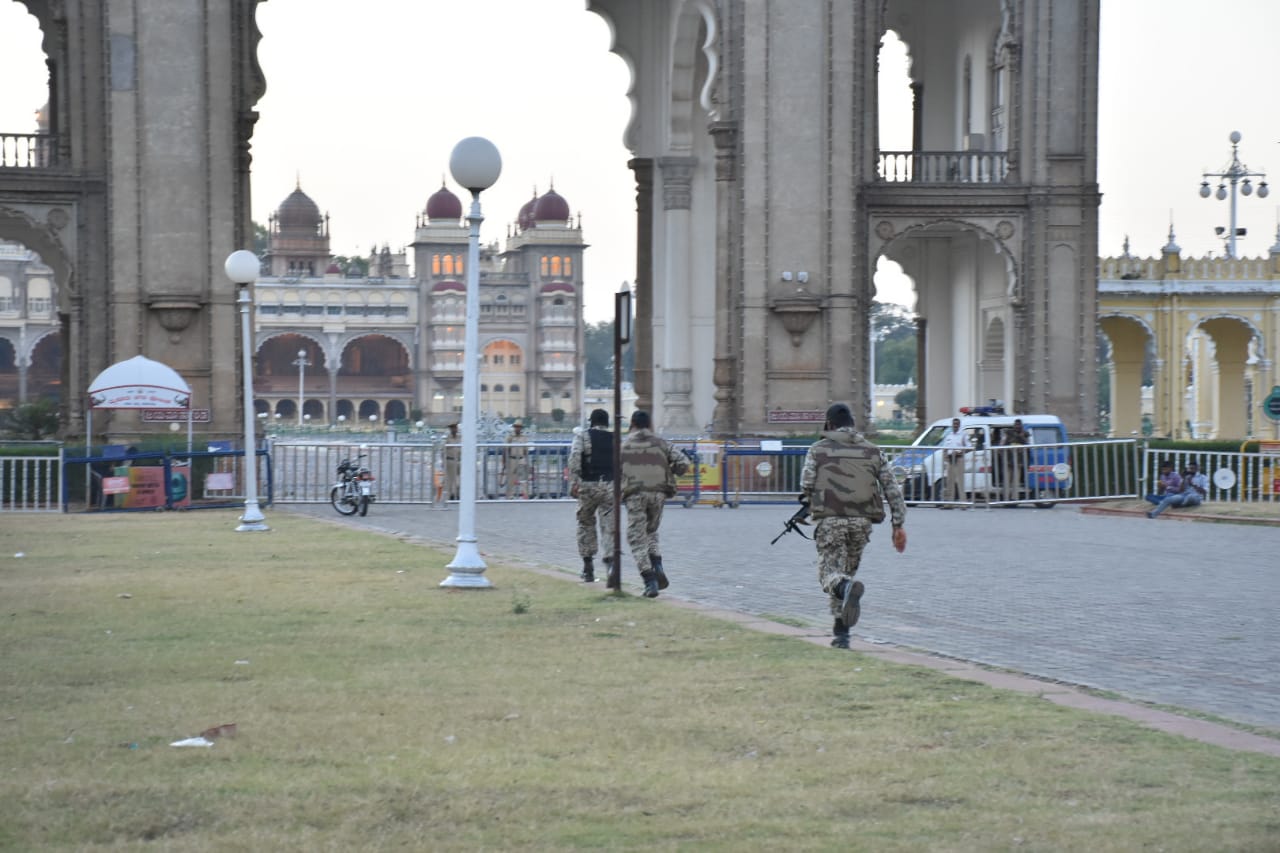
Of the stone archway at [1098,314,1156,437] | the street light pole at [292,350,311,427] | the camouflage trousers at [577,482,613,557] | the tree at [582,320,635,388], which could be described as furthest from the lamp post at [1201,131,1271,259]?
the tree at [582,320,635,388]

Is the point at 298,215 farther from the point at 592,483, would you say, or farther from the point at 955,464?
the point at 592,483

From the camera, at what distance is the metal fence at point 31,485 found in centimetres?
2639

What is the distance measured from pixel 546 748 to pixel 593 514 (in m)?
8.30

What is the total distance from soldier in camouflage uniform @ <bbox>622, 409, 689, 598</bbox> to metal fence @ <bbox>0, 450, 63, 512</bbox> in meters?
13.9

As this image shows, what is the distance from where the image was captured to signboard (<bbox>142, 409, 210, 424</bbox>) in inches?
1203

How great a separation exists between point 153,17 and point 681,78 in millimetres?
10549

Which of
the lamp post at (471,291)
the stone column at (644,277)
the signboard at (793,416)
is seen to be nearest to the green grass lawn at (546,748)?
the lamp post at (471,291)

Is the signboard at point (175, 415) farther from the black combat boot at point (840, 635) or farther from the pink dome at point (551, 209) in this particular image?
the pink dome at point (551, 209)

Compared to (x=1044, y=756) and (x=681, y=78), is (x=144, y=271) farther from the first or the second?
(x=1044, y=756)

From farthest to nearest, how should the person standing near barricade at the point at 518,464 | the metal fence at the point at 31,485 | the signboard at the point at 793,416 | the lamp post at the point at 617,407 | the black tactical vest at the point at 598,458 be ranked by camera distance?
1. the signboard at the point at 793,416
2. the person standing near barricade at the point at 518,464
3. the metal fence at the point at 31,485
4. the black tactical vest at the point at 598,458
5. the lamp post at the point at 617,407

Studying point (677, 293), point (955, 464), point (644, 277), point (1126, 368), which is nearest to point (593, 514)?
point (955, 464)

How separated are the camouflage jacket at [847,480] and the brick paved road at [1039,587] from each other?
833mm

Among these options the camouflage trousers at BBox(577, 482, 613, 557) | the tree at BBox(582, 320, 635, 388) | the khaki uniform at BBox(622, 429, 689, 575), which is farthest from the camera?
the tree at BBox(582, 320, 635, 388)

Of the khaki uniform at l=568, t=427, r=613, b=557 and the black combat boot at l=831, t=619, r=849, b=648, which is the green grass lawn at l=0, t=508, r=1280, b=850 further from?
the khaki uniform at l=568, t=427, r=613, b=557
